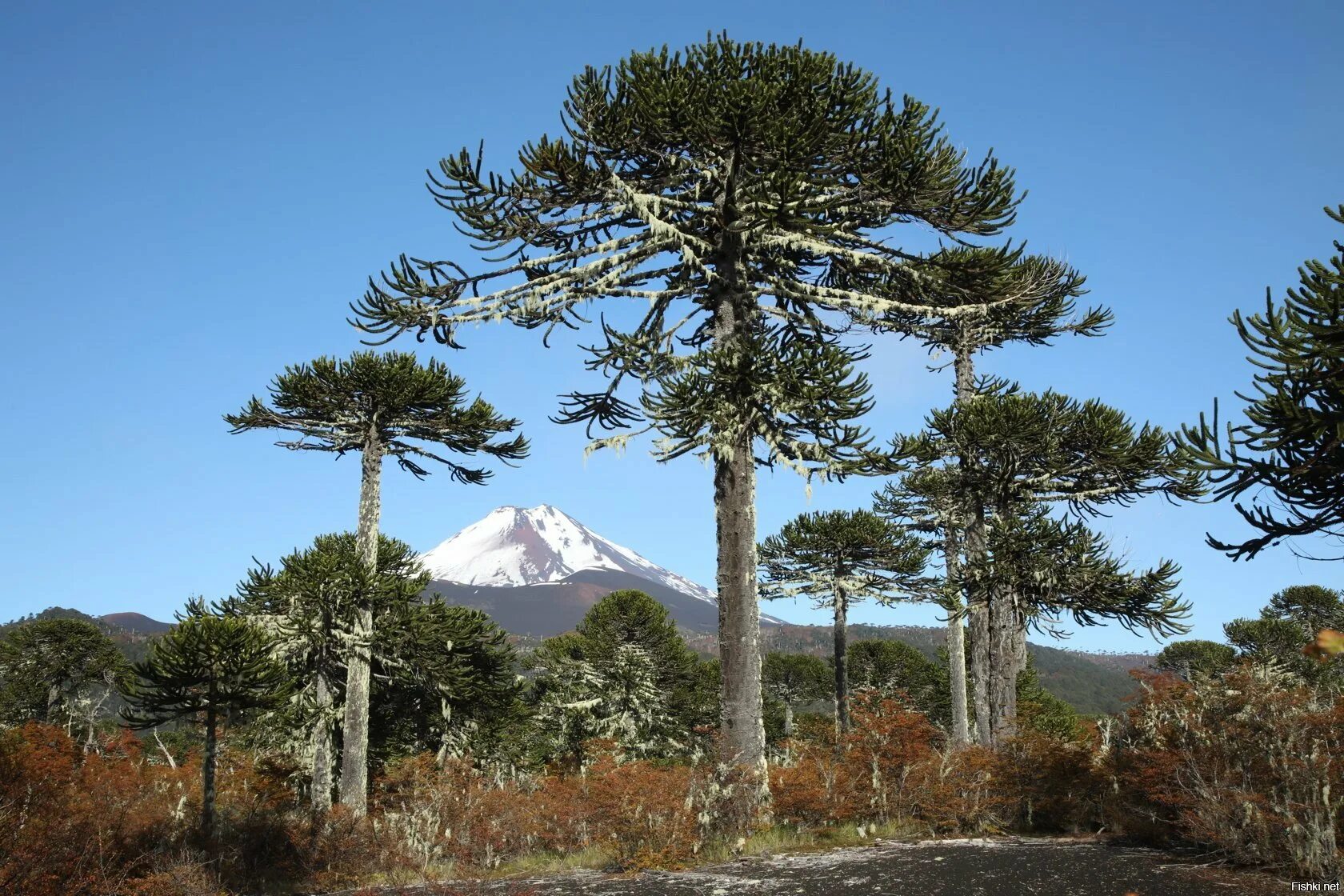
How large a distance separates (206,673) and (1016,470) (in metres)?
16.5

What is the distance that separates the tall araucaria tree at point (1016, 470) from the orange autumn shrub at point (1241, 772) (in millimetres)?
6632

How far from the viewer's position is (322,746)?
66.3 ft

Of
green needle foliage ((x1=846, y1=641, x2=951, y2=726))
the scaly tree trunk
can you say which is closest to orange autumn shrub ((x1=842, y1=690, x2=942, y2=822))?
the scaly tree trunk

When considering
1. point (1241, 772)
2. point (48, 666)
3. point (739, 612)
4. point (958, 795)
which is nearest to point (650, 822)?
point (739, 612)

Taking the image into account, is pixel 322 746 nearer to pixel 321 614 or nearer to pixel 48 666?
pixel 321 614

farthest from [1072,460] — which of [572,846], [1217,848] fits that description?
[572,846]

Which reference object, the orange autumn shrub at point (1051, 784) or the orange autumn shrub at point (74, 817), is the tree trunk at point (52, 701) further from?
the orange autumn shrub at point (1051, 784)

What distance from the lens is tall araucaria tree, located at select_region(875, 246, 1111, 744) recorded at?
1129cm

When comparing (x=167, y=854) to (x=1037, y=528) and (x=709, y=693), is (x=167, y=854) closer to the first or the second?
(x=1037, y=528)

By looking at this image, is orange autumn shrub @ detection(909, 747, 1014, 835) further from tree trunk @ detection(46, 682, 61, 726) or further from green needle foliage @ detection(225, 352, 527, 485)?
tree trunk @ detection(46, 682, 61, 726)

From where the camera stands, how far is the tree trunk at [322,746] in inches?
781

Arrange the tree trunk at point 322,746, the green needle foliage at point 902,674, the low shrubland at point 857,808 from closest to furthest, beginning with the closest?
the low shrubland at point 857,808, the tree trunk at point 322,746, the green needle foliage at point 902,674

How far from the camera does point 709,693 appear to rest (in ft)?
116

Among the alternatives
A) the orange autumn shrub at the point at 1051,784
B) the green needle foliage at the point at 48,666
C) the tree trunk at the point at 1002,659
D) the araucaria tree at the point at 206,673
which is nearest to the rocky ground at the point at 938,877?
the orange autumn shrub at the point at 1051,784
